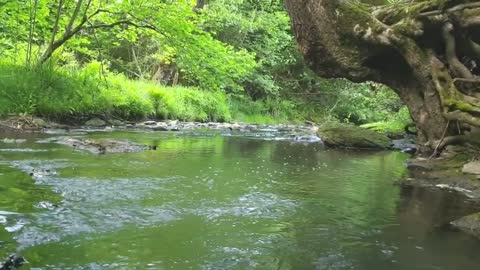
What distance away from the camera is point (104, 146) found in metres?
8.29

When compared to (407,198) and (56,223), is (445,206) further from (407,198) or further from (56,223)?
(56,223)

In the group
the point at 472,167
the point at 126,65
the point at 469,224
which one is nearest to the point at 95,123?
the point at 472,167

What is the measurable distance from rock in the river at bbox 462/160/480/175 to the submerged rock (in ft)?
16.3

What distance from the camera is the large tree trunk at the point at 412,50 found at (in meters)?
7.20

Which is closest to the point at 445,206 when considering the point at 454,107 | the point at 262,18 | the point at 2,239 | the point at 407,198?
the point at 407,198

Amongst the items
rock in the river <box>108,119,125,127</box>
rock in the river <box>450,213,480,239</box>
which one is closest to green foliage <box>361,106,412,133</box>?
rock in the river <box>108,119,125,127</box>

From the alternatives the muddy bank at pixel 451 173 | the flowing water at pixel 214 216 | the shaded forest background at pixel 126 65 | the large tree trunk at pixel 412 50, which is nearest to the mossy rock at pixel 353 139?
the shaded forest background at pixel 126 65

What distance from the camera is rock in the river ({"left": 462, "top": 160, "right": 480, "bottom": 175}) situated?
21.5ft

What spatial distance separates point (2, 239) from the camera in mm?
3324

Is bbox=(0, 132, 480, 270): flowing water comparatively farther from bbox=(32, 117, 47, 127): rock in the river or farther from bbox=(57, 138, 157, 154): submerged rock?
bbox=(32, 117, 47, 127): rock in the river

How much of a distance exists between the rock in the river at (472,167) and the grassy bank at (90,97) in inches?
361

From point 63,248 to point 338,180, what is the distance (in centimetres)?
423

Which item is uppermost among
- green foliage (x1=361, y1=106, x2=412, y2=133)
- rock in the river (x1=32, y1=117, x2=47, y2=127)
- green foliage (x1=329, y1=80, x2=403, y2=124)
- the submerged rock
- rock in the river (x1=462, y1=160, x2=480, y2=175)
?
green foliage (x1=329, y1=80, x2=403, y2=124)

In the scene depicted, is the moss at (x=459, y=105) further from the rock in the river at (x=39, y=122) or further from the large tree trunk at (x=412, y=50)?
the rock in the river at (x=39, y=122)
